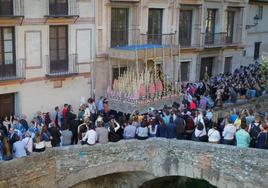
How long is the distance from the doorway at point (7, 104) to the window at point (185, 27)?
11116 mm

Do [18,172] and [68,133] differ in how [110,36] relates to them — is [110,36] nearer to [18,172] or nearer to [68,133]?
[68,133]

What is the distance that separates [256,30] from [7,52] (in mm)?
19998

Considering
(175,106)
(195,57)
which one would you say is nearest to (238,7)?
(195,57)

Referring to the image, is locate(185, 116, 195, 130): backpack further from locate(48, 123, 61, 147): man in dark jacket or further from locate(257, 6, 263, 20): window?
locate(257, 6, 263, 20): window

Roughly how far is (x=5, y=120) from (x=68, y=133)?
3636mm

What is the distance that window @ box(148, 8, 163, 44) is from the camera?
23641 millimetres

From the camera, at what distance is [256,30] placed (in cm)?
3206

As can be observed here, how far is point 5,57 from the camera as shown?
17.9 meters

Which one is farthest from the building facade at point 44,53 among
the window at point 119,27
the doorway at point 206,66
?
the doorway at point 206,66

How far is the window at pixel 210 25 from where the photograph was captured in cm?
2750

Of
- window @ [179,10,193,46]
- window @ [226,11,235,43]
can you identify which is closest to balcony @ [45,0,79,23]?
window @ [179,10,193,46]

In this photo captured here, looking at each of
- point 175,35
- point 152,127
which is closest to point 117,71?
point 175,35

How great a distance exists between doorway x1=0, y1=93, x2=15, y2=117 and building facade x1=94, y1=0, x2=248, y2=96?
434 centimetres

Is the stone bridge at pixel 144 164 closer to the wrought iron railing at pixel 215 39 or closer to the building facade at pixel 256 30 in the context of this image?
the wrought iron railing at pixel 215 39
